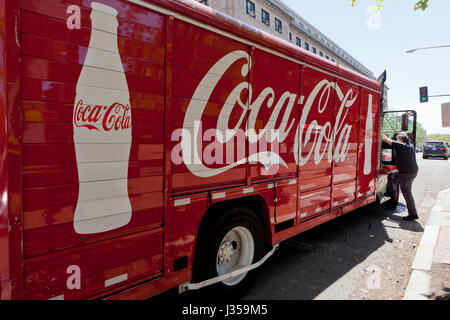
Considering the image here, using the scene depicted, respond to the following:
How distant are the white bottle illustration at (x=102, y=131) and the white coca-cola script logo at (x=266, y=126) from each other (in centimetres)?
63

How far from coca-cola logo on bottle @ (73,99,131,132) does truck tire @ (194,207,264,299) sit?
144 centimetres

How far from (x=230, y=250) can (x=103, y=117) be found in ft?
6.82

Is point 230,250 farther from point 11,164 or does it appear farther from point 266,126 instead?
point 11,164

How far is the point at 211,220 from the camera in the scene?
10.3 feet

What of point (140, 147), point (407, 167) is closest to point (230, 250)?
point (140, 147)

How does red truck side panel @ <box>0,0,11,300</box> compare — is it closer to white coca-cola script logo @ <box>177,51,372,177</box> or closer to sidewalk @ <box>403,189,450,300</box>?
white coca-cola script logo @ <box>177,51,372,177</box>

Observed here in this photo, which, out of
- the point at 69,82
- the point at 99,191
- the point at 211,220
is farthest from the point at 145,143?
the point at 211,220

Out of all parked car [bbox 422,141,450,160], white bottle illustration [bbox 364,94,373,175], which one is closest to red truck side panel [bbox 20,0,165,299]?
white bottle illustration [bbox 364,94,373,175]

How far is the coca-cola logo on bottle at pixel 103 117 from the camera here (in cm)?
206

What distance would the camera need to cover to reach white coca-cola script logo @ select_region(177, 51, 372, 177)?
284 cm

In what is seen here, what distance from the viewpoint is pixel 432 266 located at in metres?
4.21

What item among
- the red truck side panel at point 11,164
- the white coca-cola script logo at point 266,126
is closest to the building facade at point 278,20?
the white coca-cola script logo at point 266,126

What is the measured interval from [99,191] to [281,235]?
2.57 meters

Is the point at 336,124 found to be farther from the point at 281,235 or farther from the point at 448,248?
the point at 448,248
